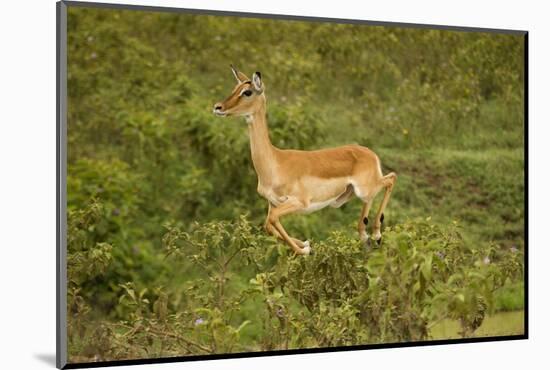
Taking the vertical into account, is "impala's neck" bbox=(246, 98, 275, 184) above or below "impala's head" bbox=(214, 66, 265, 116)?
below

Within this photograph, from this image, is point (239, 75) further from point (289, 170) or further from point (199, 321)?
point (199, 321)

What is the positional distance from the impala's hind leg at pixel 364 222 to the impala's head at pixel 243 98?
40.4 inches

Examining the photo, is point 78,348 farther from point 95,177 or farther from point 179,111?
point 179,111

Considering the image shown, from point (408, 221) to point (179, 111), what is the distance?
5.98ft

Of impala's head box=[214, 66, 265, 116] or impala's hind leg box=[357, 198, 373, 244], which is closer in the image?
impala's head box=[214, 66, 265, 116]

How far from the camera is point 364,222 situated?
7.47 metres

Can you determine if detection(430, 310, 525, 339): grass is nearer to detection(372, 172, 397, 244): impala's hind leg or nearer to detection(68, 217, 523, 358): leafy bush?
detection(68, 217, 523, 358): leafy bush

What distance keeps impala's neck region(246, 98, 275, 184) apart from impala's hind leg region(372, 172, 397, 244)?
0.85m

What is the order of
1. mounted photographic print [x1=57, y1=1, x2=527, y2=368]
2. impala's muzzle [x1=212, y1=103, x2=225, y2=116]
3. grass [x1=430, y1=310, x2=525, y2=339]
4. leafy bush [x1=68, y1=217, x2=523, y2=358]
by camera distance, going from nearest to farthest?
mounted photographic print [x1=57, y1=1, x2=527, y2=368]
leafy bush [x1=68, y1=217, x2=523, y2=358]
impala's muzzle [x1=212, y1=103, x2=225, y2=116]
grass [x1=430, y1=310, x2=525, y2=339]

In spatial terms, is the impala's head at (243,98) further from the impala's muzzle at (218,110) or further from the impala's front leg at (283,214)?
the impala's front leg at (283,214)

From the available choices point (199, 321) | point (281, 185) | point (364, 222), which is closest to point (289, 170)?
point (281, 185)

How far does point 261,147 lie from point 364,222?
36.1 inches

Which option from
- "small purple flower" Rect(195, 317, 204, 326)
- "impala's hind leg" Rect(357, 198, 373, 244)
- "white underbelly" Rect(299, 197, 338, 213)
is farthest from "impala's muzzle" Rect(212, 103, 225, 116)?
"small purple flower" Rect(195, 317, 204, 326)

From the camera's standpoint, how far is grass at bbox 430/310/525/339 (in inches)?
301
